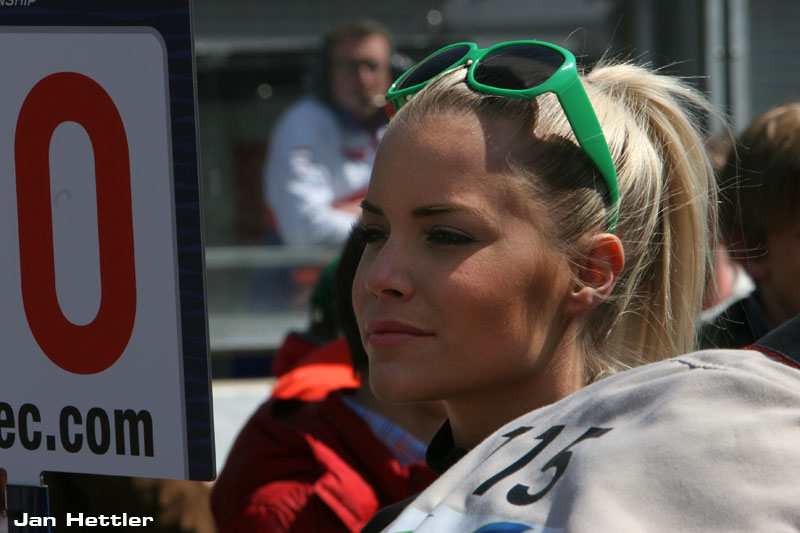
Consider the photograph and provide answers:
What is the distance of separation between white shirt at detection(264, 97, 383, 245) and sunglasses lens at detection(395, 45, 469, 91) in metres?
2.96

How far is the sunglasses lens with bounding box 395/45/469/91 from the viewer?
1.62 m

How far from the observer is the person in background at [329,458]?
211 cm

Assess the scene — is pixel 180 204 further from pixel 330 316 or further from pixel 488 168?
pixel 330 316

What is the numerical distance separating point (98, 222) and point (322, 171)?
10.8 feet

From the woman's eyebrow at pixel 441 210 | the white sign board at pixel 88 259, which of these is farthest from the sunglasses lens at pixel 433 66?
the white sign board at pixel 88 259

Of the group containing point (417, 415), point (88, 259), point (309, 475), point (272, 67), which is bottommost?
point (309, 475)

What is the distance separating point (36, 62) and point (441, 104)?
1.96ft

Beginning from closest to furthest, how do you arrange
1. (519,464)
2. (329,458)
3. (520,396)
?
(519,464) < (520,396) < (329,458)

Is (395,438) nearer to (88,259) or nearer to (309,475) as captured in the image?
(309,475)

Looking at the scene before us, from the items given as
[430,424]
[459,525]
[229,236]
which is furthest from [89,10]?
[229,236]

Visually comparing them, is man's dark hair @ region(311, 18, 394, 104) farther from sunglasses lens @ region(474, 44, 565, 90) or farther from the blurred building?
sunglasses lens @ region(474, 44, 565, 90)

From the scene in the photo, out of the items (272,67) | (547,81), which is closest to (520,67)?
(547,81)

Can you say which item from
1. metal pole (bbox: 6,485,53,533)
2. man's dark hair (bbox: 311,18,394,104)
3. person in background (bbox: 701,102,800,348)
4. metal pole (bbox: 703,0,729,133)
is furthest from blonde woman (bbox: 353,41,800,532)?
man's dark hair (bbox: 311,18,394,104)

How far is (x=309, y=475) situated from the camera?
7.23ft
